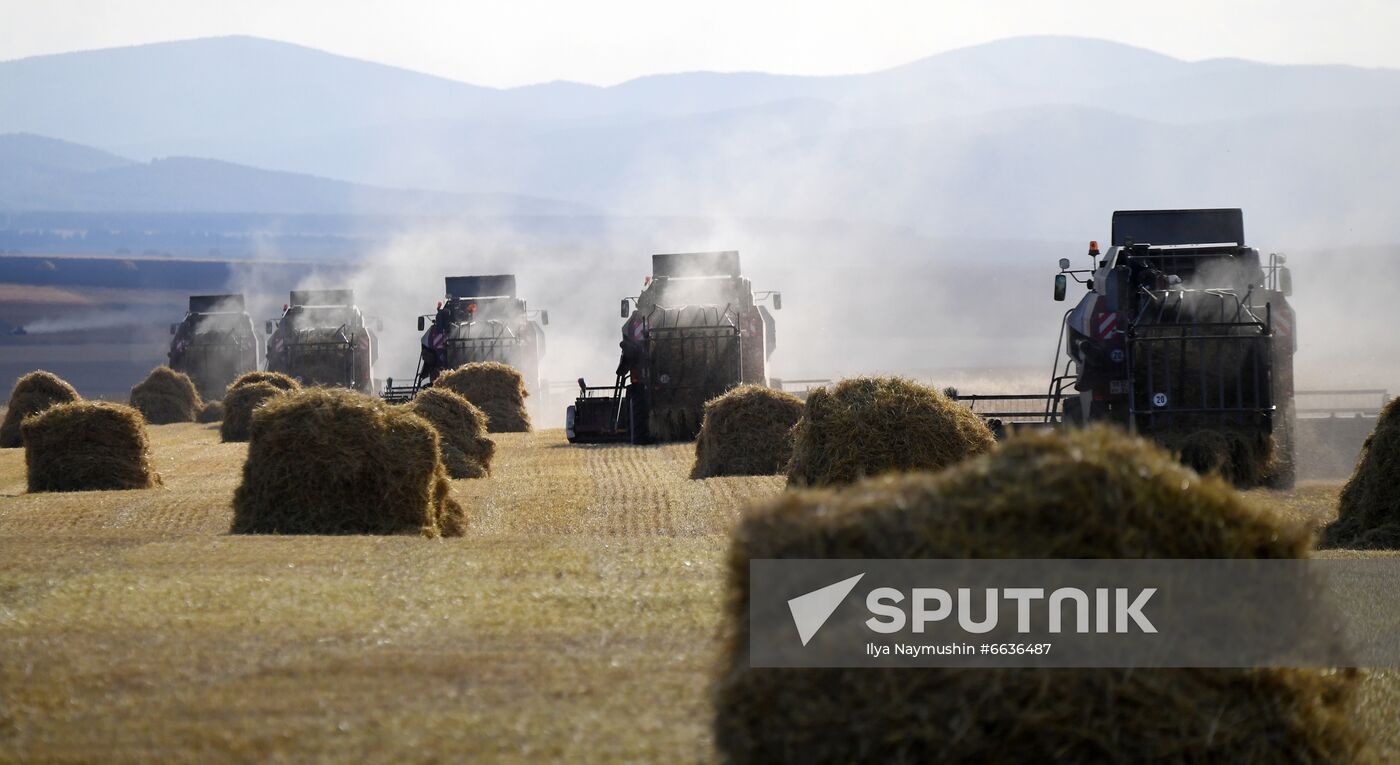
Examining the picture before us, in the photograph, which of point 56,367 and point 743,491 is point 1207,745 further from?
point 56,367

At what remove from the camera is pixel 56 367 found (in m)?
84.2

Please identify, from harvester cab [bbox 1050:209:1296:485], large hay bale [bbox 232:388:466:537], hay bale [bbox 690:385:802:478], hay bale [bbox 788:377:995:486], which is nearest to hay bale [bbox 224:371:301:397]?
hay bale [bbox 690:385:802:478]

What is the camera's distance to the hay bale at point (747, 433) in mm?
20781

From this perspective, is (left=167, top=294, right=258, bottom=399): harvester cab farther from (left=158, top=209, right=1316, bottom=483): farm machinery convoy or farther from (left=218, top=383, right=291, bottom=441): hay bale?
(left=158, top=209, right=1316, bottom=483): farm machinery convoy

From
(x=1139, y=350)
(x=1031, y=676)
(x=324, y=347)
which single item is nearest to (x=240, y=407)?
(x=324, y=347)

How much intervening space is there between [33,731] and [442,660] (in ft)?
5.31

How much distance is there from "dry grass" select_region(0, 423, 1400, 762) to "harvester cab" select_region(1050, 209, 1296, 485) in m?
8.24

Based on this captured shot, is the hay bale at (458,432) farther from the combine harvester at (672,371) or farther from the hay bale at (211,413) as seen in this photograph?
the hay bale at (211,413)

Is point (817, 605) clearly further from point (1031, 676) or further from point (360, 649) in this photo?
point (360, 649)

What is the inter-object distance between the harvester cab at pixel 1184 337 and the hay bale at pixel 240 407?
18.7m

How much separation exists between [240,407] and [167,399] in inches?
343

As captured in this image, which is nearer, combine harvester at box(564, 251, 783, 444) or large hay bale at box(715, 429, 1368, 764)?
large hay bale at box(715, 429, 1368, 764)

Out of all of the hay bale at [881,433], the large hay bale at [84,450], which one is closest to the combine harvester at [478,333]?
the large hay bale at [84,450]

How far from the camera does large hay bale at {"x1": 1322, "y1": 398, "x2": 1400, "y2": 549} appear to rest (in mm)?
12961
